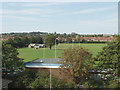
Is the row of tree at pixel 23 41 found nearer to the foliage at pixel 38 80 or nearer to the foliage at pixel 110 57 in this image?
the foliage at pixel 38 80

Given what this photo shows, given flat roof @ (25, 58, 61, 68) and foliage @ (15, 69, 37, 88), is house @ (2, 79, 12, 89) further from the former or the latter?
flat roof @ (25, 58, 61, 68)

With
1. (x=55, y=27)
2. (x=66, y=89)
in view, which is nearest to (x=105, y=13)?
(x=55, y=27)

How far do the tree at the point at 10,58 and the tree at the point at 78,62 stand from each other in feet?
2.48

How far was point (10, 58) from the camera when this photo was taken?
3.39 meters

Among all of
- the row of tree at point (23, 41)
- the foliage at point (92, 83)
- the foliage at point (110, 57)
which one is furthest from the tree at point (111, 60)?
the row of tree at point (23, 41)

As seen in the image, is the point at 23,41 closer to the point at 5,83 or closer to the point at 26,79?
the point at 26,79

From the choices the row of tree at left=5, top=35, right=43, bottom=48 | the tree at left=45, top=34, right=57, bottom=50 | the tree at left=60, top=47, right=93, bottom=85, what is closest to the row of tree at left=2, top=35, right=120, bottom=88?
the tree at left=60, top=47, right=93, bottom=85

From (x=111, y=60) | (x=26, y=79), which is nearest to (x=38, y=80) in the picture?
(x=26, y=79)

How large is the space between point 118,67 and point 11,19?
182cm

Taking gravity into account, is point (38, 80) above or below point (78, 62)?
below

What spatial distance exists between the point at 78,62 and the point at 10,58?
3.61 feet

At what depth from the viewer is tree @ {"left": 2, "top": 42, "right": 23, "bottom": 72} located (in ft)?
11.0

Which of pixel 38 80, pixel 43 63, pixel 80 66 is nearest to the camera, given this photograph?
pixel 80 66

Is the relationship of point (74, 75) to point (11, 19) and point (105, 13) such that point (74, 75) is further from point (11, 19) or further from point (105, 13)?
point (11, 19)
